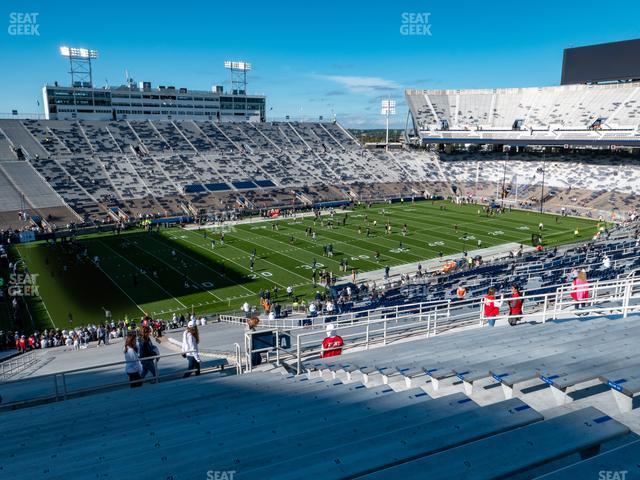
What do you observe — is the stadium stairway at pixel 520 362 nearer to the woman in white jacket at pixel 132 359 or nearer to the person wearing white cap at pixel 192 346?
the person wearing white cap at pixel 192 346

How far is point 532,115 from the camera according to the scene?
70375mm

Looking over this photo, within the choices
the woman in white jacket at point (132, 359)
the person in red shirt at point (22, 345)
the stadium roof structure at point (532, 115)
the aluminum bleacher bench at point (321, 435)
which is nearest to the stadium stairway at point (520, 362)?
the aluminum bleacher bench at point (321, 435)

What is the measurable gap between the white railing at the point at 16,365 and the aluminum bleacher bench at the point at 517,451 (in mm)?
14042

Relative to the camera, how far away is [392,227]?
43969 millimetres

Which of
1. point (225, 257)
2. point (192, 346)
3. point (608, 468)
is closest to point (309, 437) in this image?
point (608, 468)

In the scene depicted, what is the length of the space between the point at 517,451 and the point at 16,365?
54.1 feet

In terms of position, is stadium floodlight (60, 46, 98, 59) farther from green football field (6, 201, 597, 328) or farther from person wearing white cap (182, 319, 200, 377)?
person wearing white cap (182, 319, 200, 377)

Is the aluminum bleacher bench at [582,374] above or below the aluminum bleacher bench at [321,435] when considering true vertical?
above

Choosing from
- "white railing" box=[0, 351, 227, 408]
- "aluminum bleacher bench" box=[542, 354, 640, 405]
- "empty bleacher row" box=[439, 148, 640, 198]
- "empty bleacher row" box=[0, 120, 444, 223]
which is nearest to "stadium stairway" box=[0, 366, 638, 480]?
"aluminum bleacher bench" box=[542, 354, 640, 405]

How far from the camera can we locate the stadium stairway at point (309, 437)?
3.39m

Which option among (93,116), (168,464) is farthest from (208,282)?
(93,116)

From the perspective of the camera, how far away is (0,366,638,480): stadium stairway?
11.1 ft

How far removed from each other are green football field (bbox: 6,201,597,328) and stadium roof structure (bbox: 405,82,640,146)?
1729cm

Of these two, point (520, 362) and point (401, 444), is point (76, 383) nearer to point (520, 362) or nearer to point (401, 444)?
point (401, 444)
